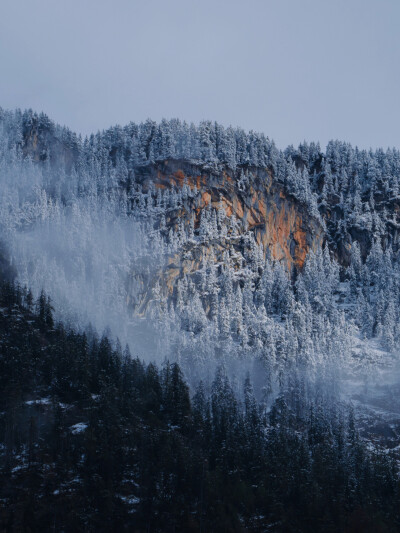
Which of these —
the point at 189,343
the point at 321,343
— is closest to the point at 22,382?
the point at 189,343

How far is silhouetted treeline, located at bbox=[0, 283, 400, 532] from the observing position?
3858 inches

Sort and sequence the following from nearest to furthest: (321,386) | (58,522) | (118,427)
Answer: (58,522), (118,427), (321,386)

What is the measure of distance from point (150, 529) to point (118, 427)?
83.1 ft

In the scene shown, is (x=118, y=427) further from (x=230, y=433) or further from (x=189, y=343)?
(x=189, y=343)

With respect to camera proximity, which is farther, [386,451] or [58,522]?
[386,451]

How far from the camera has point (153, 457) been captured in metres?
111

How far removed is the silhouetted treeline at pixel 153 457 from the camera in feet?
322

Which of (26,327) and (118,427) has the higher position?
(26,327)

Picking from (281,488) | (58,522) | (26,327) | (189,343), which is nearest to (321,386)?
(189,343)

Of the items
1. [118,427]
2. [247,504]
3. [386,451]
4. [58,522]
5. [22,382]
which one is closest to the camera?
[58,522]

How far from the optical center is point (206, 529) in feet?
319

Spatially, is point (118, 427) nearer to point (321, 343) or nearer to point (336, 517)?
point (336, 517)

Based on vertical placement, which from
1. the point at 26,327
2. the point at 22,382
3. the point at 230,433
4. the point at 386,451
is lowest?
the point at 386,451

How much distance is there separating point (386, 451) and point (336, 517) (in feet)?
163
